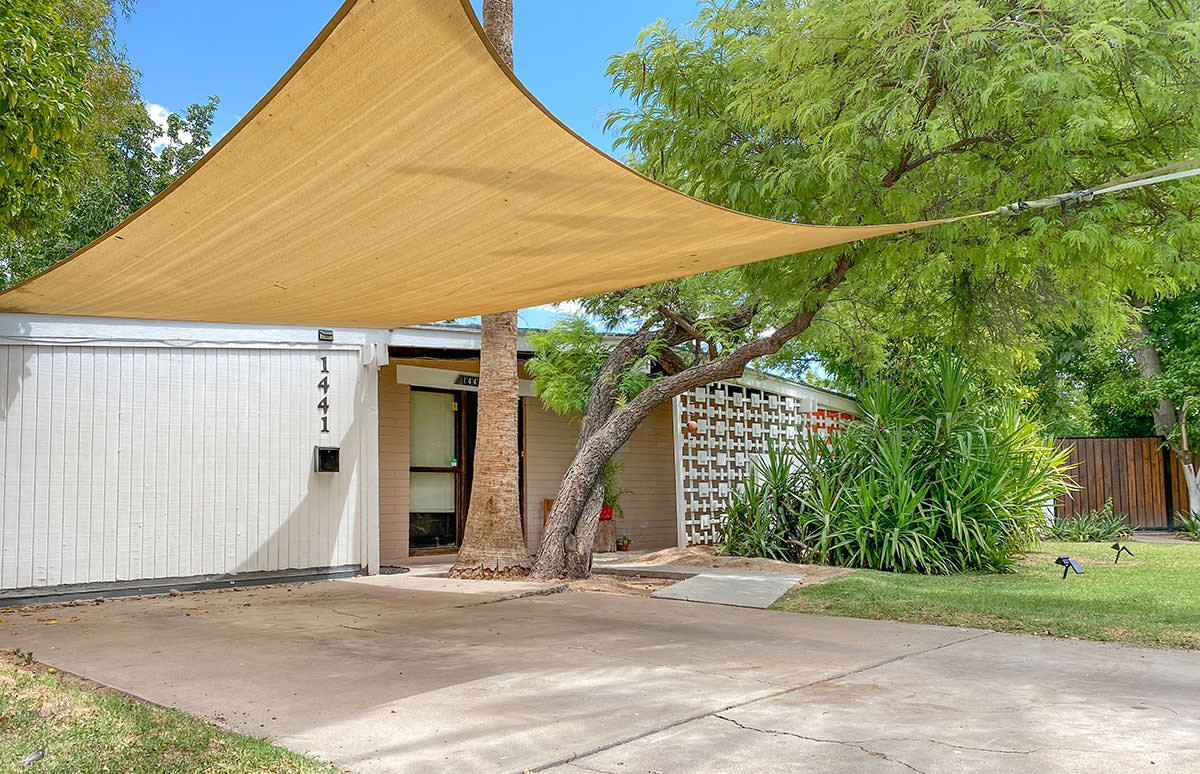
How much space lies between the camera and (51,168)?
5777mm

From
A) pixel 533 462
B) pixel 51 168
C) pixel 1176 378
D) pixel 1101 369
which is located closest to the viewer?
pixel 51 168

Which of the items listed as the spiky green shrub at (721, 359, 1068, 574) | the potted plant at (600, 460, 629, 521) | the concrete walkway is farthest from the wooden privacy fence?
the concrete walkway

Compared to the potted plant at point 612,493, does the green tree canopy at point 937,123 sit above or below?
above

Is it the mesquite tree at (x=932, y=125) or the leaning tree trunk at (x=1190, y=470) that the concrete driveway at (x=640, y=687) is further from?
the leaning tree trunk at (x=1190, y=470)

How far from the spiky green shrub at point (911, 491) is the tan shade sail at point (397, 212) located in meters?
3.89

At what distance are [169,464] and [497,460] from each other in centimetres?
247

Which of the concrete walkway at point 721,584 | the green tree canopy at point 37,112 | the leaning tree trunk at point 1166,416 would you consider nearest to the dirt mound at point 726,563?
the concrete walkway at point 721,584

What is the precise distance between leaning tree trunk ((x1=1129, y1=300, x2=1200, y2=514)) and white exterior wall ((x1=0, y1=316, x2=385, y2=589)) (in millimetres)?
11064

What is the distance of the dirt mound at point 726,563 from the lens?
740 centimetres

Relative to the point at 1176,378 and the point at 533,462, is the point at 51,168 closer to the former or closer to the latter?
the point at 533,462

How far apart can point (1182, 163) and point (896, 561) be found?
14.4 feet

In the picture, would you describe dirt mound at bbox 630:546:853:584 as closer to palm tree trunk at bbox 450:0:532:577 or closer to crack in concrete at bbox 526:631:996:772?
palm tree trunk at bbox 450:0:532:577

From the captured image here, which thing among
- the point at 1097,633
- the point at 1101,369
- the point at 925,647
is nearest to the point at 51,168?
the point at 925,647

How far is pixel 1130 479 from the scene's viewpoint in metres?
14.2
